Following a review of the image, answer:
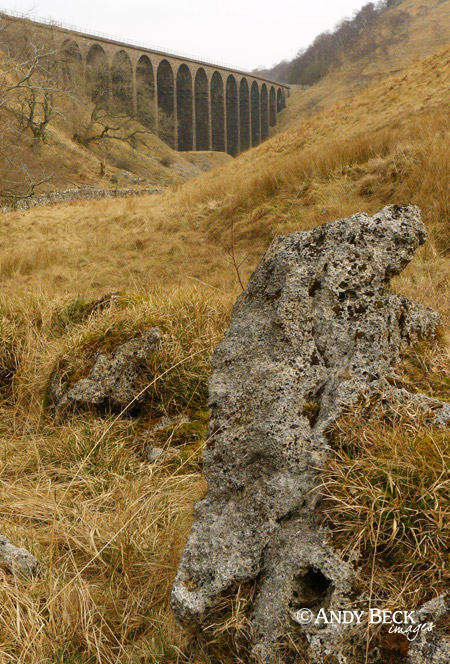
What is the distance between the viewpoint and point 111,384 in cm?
291

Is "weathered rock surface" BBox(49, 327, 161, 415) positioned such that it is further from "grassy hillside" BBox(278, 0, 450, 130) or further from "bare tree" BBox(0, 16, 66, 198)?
"grassy hillside" BBox(278, 0, 450, 130)

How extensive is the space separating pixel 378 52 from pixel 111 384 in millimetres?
99262

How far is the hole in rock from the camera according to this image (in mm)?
1185

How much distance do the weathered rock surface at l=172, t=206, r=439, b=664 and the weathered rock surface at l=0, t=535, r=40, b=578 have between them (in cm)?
68

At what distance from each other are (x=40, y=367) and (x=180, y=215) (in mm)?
7760

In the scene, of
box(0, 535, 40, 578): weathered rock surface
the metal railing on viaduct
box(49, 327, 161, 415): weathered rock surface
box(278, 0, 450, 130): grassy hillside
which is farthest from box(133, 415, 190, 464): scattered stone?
box(278, 0, 450, 130): grassy hillside

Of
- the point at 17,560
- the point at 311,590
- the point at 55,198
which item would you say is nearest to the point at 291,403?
the point at 311,590

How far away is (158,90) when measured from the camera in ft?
205

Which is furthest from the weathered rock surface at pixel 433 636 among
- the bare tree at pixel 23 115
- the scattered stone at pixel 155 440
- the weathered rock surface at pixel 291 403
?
the bare tree at pixel 23 115

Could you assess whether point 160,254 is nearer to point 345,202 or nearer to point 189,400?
point 345,202

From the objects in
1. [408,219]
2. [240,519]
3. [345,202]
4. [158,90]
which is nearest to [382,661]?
[240,519]

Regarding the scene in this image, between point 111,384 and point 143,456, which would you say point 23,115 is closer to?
point 111,384

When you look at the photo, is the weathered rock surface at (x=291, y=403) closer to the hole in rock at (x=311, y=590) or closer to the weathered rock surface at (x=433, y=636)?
the hole in rock at (x=311, y=590)

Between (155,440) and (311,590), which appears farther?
(155,440)
